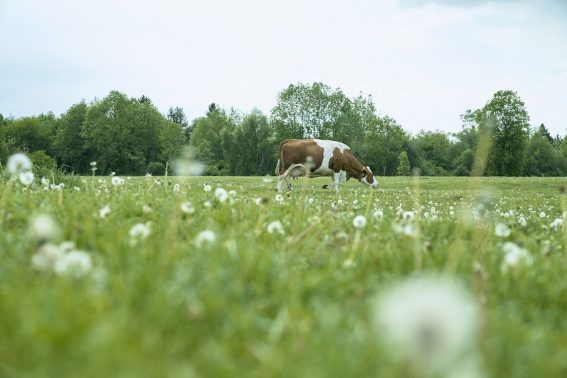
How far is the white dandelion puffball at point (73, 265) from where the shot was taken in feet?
Result: 9.25

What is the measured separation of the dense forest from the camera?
89.1m

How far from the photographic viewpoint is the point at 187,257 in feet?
11.8

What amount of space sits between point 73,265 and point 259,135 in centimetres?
10309

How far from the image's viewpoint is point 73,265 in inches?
113

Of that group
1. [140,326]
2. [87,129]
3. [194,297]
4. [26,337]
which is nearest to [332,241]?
[194,297]

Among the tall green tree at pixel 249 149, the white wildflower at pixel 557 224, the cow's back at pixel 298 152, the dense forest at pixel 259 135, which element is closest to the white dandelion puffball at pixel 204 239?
the white wildflower at pixel 557 224

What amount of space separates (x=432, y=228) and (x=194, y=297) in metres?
3.65

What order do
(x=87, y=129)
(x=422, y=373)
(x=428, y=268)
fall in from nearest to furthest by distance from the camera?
(x=422, y=373), (x=428, y=268), (x=87, y=129)

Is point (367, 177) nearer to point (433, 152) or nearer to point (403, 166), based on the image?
point (403, 166)

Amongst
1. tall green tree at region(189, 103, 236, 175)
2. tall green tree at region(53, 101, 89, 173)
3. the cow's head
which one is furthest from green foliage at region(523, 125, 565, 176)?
the cow's head

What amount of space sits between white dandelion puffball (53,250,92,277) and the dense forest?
89.7m

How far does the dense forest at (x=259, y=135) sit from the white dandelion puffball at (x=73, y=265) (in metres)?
89.7

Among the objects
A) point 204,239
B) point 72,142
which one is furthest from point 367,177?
point 72,142

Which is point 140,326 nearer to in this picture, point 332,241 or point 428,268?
point 428,268
